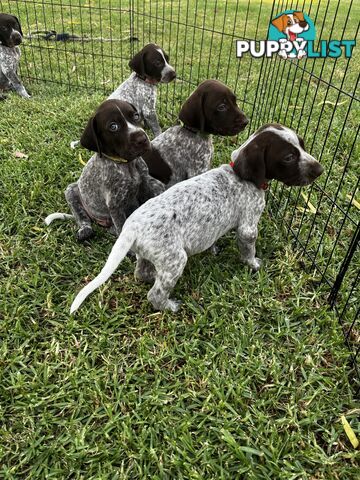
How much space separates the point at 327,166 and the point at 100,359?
3.38 meters

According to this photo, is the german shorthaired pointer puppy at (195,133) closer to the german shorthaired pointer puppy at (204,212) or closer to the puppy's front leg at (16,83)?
the german shorthaired pointer puppy at (204,212)

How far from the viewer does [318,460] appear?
2.33m

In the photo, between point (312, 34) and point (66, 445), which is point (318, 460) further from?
point (312, 34)

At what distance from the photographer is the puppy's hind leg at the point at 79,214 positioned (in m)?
3.87

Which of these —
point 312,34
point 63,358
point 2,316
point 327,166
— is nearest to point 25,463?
point 63,358

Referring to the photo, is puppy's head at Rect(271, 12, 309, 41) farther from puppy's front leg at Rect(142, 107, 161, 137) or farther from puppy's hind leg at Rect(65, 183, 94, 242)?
puppy's hind leg at Rect(65, 183, 94, 242)

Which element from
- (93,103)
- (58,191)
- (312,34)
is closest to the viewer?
(58,191)

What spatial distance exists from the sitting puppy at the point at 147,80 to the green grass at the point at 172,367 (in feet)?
6.79

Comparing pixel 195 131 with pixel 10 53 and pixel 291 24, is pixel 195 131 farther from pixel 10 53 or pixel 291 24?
pixel 291 24

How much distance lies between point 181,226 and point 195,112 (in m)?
1.33

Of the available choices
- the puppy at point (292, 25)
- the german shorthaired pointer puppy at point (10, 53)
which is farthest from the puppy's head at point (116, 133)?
the puppy at point (292, 25)

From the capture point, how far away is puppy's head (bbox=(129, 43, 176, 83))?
518cm

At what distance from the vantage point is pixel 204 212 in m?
3.12

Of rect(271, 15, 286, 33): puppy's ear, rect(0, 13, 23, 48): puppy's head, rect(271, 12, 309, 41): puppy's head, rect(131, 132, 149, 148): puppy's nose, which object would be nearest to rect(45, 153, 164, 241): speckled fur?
rect(131, 132, 149, 148): puppy's nose
